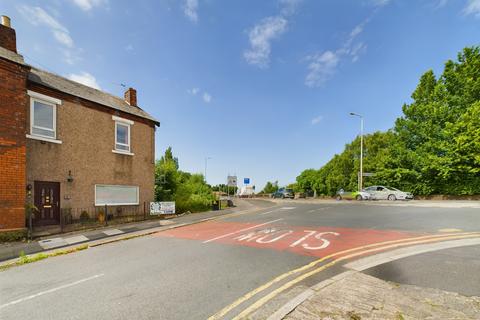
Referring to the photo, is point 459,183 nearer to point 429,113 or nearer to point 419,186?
point 419,186

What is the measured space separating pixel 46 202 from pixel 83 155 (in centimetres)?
294

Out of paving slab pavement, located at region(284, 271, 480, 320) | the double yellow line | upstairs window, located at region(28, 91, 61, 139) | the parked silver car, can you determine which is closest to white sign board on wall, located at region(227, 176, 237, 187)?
upstairs window, located at region(28, 91, 61, 139)

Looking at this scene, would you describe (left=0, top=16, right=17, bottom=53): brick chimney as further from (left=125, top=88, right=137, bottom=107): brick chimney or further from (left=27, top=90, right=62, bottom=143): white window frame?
(left=125, top=88, right=137, bottom=107): brick chimney

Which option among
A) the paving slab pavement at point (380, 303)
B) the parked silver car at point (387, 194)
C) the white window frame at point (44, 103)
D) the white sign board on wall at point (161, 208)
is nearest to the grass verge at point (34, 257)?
the white window frame at point (44, 103)

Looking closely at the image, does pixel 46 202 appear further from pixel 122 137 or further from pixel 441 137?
pixel 441 137

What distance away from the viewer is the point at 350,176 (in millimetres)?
45969

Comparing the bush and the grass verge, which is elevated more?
the bush

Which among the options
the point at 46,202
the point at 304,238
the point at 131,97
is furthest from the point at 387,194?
the point at 46,202

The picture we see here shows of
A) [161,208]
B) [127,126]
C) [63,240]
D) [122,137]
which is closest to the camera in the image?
[63,240]

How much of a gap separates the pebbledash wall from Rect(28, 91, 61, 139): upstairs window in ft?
0.69

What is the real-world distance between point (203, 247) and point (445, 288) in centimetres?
619

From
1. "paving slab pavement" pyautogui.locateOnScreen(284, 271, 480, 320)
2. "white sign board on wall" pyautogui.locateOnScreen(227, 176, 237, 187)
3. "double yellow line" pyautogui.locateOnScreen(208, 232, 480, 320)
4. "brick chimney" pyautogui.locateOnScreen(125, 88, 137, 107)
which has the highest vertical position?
"brick chimney" pyautogui.locateOnScreen(125, 88, 137, 107)

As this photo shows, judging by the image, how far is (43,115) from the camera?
12.2 meters

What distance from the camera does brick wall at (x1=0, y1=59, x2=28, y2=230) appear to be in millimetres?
9914
